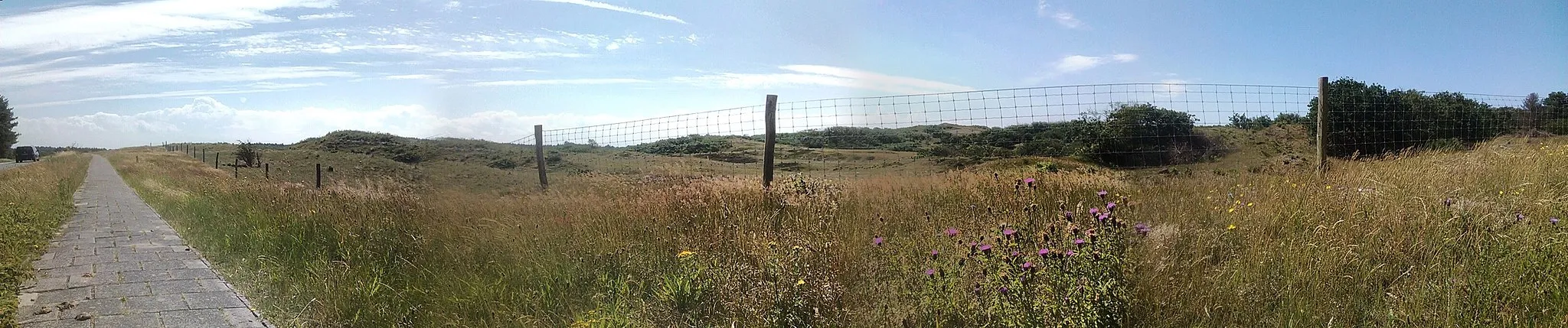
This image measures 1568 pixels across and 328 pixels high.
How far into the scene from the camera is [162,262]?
6.47 metres

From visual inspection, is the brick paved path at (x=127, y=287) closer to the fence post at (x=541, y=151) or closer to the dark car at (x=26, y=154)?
the fence post at (x=541, y=151)

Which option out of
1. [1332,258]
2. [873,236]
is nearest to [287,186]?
[873,236]

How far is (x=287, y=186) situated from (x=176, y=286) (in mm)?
6746

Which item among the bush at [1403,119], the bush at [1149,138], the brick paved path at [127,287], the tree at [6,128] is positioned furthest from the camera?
the tree at [6,128]

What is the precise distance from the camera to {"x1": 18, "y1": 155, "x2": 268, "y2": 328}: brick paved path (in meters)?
4.34

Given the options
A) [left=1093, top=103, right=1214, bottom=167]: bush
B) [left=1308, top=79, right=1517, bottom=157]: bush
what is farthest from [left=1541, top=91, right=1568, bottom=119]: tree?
[left=1093, top=103, right=1214, bottom=167]: bush

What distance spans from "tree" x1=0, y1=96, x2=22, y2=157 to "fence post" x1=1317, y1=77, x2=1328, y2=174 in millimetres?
55181

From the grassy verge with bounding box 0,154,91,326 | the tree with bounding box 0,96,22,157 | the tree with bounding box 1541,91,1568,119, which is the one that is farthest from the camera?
the tree with bounding box 0,96,22,157

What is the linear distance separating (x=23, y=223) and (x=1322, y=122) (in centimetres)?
1507

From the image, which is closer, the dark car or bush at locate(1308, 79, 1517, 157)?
bush at locate(1308, 79, 1517, 157)

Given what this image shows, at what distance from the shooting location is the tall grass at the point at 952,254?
330 cm

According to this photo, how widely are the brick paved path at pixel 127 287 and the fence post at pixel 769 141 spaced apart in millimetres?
4291

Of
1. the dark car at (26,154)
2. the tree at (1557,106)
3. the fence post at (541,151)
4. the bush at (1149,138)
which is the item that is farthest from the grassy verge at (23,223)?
the dark car at (26,154)

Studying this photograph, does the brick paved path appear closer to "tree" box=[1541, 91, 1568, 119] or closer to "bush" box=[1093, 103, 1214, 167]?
"bush" box=[1093, 103, 1214, 167]
